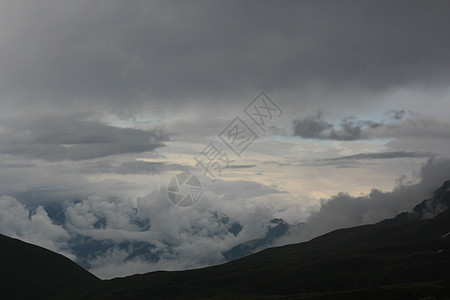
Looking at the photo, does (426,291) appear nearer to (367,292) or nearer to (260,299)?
(367,292)

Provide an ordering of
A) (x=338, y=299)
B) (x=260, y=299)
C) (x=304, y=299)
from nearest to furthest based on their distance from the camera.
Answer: (x=338, y=299) < (x=304, y=299) < (x=260, y=299)

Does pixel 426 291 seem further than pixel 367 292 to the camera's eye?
No

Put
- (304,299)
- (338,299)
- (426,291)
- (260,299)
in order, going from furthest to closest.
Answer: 1. (260,299)
2. (304,299)
3. (338,299)
4. (426,291)

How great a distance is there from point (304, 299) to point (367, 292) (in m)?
23.2

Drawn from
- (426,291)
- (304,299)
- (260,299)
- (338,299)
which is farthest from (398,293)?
Answer: (260,299)

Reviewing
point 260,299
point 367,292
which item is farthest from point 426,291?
point 260,299

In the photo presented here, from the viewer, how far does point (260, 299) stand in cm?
18425

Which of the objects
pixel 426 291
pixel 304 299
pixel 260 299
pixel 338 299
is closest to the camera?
pixel 426 291

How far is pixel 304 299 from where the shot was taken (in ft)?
511

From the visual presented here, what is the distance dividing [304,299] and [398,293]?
111 feet

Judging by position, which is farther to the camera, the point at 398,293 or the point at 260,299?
the point at 260,299

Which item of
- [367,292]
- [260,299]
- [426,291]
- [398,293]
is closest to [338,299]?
[367,292]

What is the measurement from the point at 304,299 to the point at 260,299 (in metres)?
33.3

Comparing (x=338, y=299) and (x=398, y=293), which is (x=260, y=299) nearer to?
(x=338, y=299)
